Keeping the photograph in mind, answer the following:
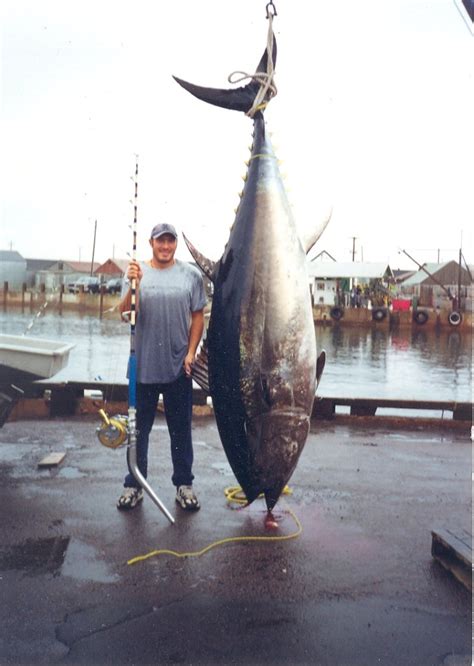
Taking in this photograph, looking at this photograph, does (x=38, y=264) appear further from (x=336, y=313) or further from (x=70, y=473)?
(x=70, y=473)

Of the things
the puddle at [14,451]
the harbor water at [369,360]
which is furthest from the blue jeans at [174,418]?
the harbor water at [369,360]

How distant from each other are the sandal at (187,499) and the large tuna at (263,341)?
2.52 ft

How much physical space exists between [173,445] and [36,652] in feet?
5.91

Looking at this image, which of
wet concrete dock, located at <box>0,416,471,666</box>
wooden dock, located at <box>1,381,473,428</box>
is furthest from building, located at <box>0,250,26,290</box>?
wet concrete dock, located at <box>0,416,471,666</box>

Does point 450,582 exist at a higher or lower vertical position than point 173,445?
lower

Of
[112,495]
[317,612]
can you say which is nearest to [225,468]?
[112,495]

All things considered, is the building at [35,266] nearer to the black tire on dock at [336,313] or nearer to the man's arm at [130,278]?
the black tire on dock at [336,313]

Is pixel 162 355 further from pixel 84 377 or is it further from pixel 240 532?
pixel 84 377

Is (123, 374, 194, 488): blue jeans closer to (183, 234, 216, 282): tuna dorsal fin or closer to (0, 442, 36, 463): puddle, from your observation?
(183, 234, 216, 282): tuna dorsal fin

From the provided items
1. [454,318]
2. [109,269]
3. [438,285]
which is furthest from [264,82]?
[109,269]

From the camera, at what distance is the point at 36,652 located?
2.42 metres

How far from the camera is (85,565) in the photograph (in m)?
3.23

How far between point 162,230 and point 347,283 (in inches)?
1838

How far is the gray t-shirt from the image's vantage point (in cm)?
400
